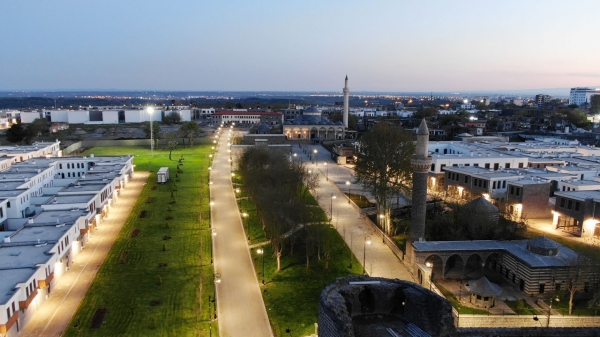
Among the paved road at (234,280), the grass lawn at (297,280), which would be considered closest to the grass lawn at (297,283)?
the grass lawn at (297,280)

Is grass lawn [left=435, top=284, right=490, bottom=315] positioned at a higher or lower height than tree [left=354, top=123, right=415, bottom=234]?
lower

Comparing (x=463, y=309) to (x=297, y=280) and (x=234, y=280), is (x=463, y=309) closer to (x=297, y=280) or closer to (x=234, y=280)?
(x=297, y=280)

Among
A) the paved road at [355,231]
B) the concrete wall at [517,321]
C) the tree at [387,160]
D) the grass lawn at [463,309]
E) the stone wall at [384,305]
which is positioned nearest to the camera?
the stone wall at [384,305]

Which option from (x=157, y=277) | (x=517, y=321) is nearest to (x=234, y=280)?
(x=157, y=277)

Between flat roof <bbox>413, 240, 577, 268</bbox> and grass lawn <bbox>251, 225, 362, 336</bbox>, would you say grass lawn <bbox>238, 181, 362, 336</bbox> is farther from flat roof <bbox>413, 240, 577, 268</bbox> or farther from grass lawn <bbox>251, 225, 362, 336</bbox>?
flat roof <bbox>413, 240, 577, 268</bbox>

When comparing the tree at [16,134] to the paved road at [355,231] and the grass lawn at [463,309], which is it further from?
the grass lawn at [463,309]

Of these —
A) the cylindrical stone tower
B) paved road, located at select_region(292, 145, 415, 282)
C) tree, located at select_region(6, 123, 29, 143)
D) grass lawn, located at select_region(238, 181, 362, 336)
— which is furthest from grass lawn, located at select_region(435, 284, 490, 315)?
tree, located at select_region(6, 123, 29, 143)
